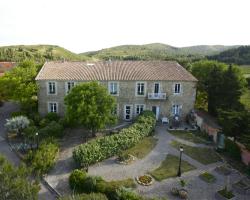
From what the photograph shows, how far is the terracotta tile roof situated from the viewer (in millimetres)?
32750

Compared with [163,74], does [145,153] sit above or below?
below

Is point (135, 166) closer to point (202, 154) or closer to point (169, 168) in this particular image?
point (169, 168)

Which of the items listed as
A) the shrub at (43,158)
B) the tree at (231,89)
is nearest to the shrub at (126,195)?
the shrub at (43,158)

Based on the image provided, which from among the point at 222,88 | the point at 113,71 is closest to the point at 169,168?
the point at 222,88

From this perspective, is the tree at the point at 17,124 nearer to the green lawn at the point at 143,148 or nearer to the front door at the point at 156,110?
the green lawn at the point at 143,148

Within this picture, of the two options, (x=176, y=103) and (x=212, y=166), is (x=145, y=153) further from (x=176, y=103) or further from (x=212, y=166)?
(x=176, y=103)

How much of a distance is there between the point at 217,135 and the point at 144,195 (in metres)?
13.1

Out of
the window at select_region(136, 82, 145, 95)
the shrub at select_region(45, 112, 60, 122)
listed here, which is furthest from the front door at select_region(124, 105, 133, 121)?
the shrub at select_region(45, 112, 60, 122)

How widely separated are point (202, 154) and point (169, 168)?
5.02 meters

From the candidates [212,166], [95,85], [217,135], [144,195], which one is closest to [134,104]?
[95,85]

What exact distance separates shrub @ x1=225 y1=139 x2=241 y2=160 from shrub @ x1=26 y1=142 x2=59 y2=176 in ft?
56.7

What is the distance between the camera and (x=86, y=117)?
26.2 metres

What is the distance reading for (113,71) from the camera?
34219mm

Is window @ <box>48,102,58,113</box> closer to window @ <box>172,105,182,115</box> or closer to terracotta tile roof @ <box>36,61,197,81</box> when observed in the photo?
terracotta tile roof @ <box>36,61,197,81</box>
